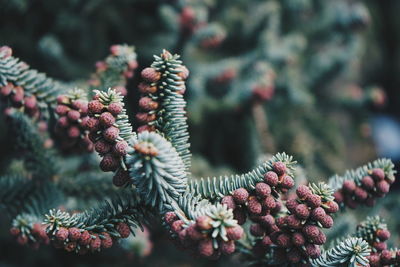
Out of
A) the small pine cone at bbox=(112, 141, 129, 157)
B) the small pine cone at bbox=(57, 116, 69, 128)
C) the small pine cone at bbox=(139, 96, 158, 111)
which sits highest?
the small pine cone at bbox=(57, 116, 69, 128)

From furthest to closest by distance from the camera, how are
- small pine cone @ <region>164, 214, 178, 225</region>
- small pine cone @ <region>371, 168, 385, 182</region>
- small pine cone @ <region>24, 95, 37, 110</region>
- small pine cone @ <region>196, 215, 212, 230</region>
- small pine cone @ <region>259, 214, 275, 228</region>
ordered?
small pine cone @ <region>24, 95, 37, 110</region>
small pine cone @ <region>371, 168, 385, 182</region>
small pine cone @ <region>259, 214, 275, 228</region>
small pine cone @ <region>164, 214, 178, 225</region>
small pine cone @ <region>196, 215, 212, 230</region>

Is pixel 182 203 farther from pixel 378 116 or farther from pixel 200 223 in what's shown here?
pixel 378 116

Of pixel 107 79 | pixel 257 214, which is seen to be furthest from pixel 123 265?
pixel 257 214

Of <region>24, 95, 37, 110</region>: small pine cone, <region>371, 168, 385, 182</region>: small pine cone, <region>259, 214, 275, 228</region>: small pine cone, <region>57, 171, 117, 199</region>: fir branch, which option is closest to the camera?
<region>259, 214, 275, 228</region>: small pine cone

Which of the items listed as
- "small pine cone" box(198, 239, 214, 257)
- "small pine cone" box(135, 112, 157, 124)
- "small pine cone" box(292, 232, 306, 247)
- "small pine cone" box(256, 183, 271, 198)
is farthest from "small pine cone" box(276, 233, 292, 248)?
"small pine cone" box(135, 112, 157, 124)

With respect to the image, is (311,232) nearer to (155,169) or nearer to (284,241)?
(284,241)

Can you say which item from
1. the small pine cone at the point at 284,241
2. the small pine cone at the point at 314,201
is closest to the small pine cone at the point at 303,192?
the small pine cone at the point at 314,201

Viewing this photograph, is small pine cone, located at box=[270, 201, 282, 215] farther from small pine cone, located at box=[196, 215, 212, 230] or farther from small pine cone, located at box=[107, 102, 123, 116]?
small pine cone, located at box=[107, 102, 123, 116]
